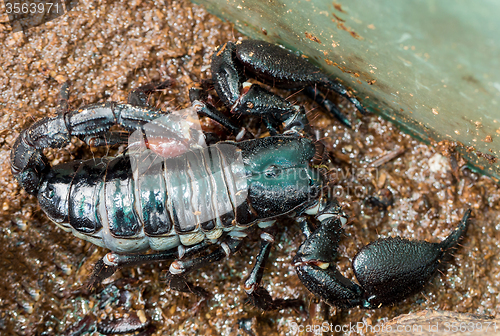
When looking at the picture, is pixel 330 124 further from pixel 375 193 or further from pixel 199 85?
pixel 199 85

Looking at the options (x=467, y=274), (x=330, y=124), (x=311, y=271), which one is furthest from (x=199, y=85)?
(x=467, y=274)

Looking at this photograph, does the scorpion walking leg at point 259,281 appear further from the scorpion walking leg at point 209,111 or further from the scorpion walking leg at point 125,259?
the scorpion walking leg at point 209,111

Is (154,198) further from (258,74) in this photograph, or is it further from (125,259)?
(258,74)

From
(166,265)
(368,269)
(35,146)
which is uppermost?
(35,146)

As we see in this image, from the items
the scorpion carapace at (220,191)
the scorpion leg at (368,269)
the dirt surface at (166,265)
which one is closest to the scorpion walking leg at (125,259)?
the scorpion carapace at (220,191)

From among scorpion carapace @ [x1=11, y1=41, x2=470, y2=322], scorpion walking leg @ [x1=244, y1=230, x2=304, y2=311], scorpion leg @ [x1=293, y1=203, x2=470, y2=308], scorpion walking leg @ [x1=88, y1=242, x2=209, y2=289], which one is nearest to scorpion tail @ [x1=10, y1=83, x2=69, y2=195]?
scorpion carapace @ [x1=11, y1=41, x2=470, y2=322]

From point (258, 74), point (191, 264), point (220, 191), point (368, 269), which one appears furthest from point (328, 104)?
point (191, 264)
